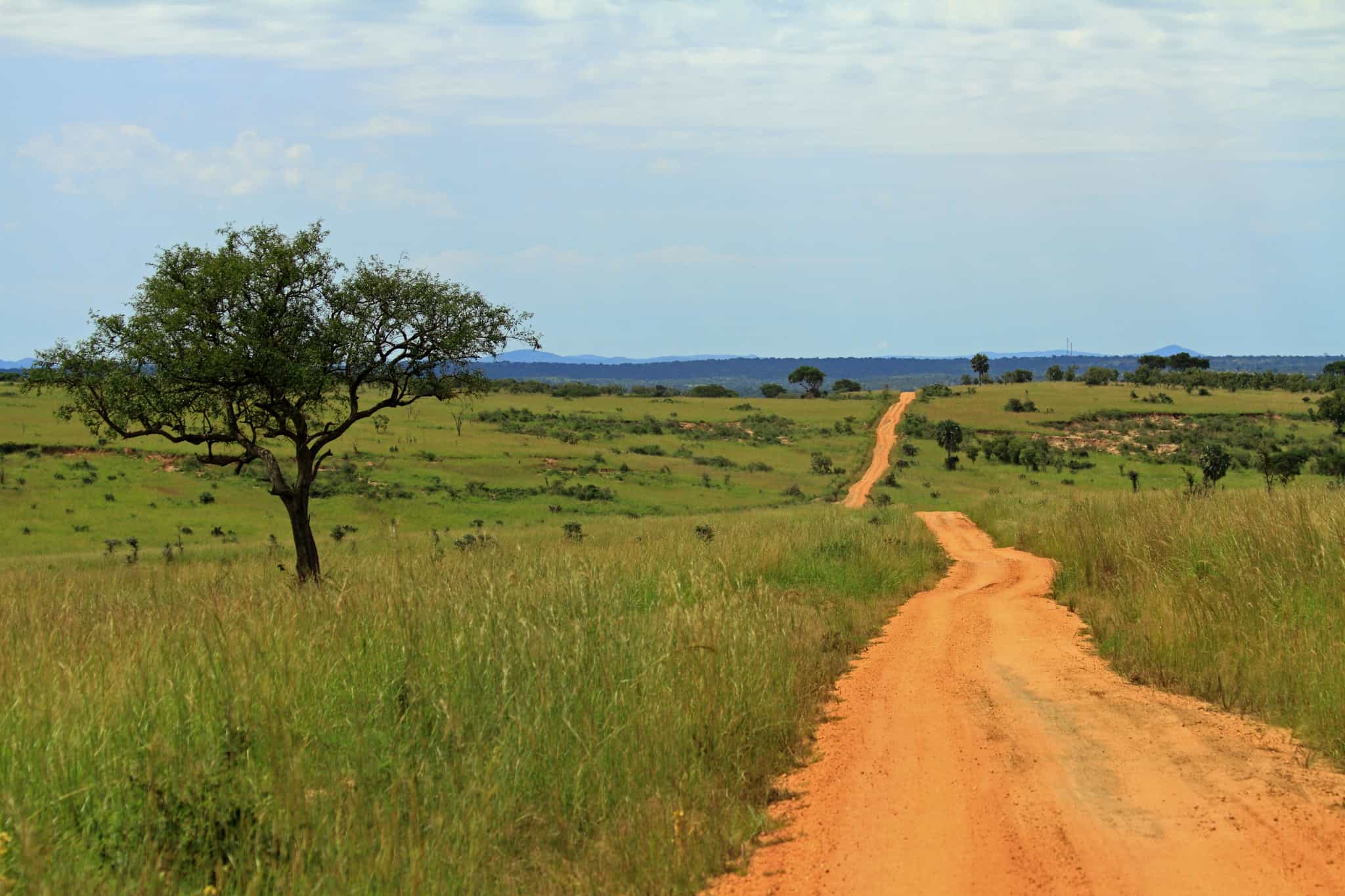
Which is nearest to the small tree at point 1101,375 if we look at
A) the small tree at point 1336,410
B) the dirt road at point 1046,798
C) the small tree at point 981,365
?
the small tree at point 981,365

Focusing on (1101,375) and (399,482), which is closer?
(399,482)

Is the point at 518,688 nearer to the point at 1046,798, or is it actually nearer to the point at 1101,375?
the point at 1046,798

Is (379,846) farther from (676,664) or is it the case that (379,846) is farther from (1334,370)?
(1334,370)

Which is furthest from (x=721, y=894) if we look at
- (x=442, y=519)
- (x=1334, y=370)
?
(x=1334, y=370)

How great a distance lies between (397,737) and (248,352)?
610 inches

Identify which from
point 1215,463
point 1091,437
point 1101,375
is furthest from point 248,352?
point 1101,375

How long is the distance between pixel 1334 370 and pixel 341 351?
5817 inches

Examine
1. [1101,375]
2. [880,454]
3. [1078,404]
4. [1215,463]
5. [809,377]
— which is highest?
[809,377]

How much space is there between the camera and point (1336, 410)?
269 feet

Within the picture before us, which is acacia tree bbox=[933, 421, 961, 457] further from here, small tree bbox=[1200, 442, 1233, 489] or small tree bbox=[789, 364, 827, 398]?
small tree bbox=[789, 364, 827, 398]

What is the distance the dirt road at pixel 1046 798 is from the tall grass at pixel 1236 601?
1.24 ft

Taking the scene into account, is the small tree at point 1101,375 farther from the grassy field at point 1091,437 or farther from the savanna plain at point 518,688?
the savanna plain at point 518,688

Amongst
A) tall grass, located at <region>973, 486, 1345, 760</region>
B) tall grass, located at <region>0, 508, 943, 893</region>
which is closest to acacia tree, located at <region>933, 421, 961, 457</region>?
tall grass, located at <region>973, 486, 1345, 760</region>

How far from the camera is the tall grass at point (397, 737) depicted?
4.95 m
